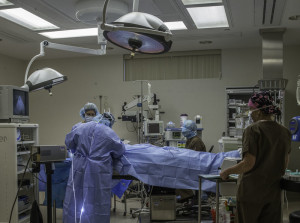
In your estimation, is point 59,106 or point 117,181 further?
point 59,106

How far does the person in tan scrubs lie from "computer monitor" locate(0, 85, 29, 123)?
8.59 feet

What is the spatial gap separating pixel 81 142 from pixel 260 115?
1.96 meters

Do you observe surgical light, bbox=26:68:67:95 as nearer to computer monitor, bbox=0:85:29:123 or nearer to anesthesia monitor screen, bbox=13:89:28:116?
computer monitor, bbox=0:85:29:123

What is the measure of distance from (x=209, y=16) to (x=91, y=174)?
9.23ft

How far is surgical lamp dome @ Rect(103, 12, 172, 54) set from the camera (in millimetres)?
1825

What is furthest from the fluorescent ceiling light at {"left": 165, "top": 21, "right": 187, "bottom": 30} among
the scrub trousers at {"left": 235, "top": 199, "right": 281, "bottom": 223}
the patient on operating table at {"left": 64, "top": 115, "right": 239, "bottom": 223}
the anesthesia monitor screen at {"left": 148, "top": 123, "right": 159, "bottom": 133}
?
the scrub trousers at {"left": 235, "top": 199, "right": 281, "bottom": 223}

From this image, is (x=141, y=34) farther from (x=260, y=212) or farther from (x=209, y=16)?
(x=209, y=16)

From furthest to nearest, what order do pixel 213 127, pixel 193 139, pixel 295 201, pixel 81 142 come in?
pixel 213 127, pixel 295 201, pixel 193 139, pixel 81 142

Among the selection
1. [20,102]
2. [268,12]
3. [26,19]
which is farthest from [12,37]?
[268,12]

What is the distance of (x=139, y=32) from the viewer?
→ 1798mm

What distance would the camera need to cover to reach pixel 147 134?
20.2 ft

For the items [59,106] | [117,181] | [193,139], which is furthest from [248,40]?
[59,106]

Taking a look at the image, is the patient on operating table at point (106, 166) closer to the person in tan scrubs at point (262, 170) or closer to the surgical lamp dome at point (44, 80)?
the surgical lamp dome at point (44, 80)

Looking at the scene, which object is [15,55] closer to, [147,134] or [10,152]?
[147,134]
